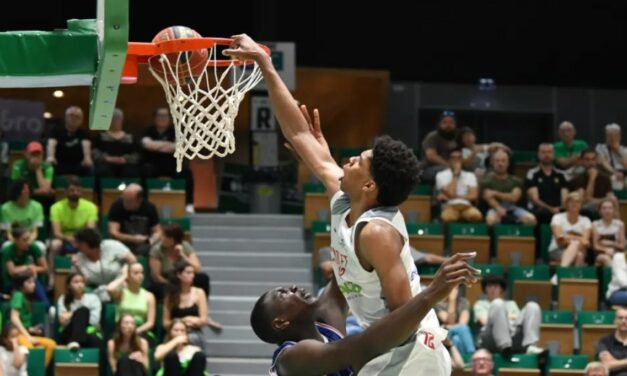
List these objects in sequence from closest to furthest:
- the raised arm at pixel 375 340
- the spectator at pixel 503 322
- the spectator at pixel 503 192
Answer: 1. the raised arm at pixel 375 340
2. the spectator at pixel 503 322
3. the spectator at pixel 503 192

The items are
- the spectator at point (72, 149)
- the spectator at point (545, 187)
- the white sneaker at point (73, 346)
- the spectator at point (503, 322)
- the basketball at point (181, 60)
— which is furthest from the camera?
the spectator at point (545, 187)

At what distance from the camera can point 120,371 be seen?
11.0 metres

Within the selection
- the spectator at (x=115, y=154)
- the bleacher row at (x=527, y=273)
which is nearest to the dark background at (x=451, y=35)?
the spectator at (x=115, y=154)

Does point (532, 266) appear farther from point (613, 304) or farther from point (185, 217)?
point (185, 217)

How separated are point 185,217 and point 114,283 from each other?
2.60 m

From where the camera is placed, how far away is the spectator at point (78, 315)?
1147 centimetres

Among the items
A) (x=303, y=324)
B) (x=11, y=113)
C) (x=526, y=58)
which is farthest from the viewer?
(x=526, y=58)

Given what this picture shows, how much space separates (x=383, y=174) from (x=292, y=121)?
2.90 feet

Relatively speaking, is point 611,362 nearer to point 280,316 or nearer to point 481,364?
point 481,364

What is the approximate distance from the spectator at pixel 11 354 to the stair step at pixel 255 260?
3.68 meters

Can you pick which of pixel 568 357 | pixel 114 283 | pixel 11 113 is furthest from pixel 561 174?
pixel 11 113

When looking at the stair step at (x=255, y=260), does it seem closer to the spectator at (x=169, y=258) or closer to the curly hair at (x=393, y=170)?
the spectator at (x=169, y=258)

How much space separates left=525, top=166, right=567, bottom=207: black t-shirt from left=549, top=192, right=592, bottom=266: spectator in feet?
2.23

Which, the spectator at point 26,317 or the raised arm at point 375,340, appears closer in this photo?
the raised arm at point 375,340
